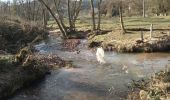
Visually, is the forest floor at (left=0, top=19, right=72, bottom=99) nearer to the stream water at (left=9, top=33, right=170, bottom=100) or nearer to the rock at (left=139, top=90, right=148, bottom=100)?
the stream water at (left=9, top=33, right=170, bottom=100)

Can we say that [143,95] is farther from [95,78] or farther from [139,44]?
[139,44]

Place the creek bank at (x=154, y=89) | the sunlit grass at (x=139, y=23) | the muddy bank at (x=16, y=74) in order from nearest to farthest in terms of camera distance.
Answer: the creek bank at (x=154, y=89) → the muddy bank at (x=16, y=74) → the sunlit grass at (x=139, y=23)

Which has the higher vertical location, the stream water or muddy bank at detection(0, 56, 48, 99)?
muddy bank at detection(0, 56, 48, 99)

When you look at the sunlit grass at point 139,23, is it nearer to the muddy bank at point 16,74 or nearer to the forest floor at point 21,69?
the forest floor at point 21,69

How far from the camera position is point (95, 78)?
2223 cm

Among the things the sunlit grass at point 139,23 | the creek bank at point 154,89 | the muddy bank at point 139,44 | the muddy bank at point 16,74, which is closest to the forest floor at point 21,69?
the muddy bank at point 16,74

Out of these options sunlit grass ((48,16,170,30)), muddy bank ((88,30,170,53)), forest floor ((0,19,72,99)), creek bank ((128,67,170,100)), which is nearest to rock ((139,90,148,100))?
creek bank ((128,67,170,100))

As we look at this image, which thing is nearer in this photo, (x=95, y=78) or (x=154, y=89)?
(x=154, y=89)

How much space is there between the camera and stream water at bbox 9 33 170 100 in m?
18.7

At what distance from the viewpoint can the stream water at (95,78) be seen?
61.4 ft

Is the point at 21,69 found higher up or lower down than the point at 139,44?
higher up

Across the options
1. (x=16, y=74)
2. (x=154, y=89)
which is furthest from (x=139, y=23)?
(x=154, y=89)

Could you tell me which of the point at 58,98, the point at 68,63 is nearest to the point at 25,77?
the point at 58,98

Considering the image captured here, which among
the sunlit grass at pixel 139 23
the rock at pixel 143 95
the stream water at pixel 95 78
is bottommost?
the stream water at pixel 95 78
